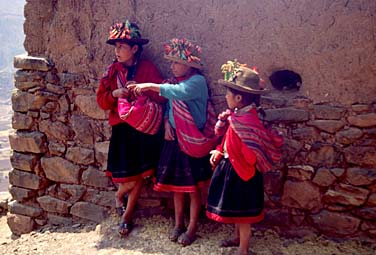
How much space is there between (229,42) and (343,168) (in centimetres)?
126

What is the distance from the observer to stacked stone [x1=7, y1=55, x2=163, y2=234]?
3.70 meters

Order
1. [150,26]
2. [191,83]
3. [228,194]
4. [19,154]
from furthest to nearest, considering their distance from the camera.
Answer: [19,154] → [150,26] → [191,83] → [228,194]

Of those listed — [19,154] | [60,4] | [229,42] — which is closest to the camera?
[229,42]

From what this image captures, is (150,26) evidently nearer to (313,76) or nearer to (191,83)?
(191,83)

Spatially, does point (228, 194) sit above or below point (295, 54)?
below

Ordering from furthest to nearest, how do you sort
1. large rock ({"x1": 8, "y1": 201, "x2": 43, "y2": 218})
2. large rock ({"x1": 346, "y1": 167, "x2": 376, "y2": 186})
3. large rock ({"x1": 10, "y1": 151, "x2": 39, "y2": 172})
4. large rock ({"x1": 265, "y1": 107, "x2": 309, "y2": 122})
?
large rock ({"x1": 8, "y1": 201, "x2": 43, "y2": 218}) < large rock ({"x1": 10, "y1": 151, "x2": 39, "y2": 172}) < large rock ({"x1": 265, "y1": 107, "x2": 309, "y2": 122}) < large rock ({"x1": 346, "y1": 167, "x2": 376, "y2": 186})

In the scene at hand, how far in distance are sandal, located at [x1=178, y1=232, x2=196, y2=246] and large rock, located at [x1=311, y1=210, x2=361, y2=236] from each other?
0.93 metres

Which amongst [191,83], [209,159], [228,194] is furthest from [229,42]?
[228,194]

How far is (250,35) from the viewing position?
305 centimetres

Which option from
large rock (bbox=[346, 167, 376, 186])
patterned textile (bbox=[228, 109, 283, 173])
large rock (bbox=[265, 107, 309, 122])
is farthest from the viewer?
large rock (bbox=[265, 107, 309, 122])

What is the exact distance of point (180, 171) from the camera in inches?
120

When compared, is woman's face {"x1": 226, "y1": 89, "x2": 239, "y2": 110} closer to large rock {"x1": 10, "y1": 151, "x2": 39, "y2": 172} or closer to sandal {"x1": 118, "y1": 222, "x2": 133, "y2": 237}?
sandal {"x1": 118, "y1": 222, "x2": 133, "y2": 237}

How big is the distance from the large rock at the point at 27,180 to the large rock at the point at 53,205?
0.43 feet

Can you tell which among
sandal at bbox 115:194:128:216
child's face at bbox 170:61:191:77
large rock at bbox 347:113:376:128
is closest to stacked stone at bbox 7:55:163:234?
sandal at bbox 115:194:128:216
